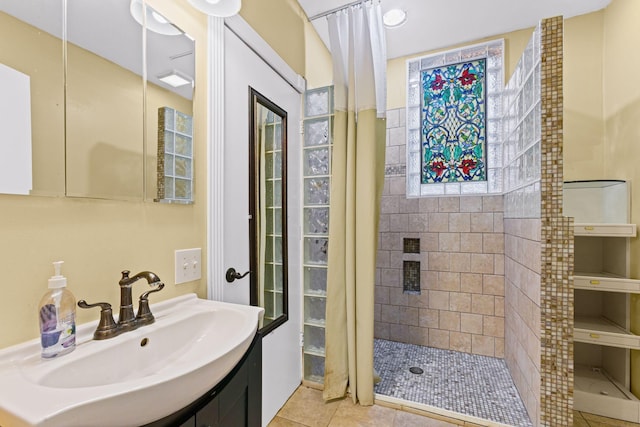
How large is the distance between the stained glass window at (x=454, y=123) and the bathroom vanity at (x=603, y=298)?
2.30 feet

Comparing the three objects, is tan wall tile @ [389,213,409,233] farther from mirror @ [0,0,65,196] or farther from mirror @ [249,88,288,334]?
mirror @ [0,0,65,196]

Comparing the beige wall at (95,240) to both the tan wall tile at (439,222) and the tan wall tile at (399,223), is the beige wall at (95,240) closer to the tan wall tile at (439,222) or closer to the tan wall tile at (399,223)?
the tan wall tile at (399,223)

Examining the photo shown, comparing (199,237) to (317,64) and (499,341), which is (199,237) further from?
(499,341)

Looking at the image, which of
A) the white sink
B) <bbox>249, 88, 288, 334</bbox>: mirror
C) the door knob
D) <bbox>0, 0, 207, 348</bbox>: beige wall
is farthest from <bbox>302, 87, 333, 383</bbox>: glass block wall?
the white sink

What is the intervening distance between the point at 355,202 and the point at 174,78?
1100 mm

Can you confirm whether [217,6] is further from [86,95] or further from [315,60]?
[315,60]

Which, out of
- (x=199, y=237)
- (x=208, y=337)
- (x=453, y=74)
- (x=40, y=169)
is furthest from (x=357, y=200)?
(x=453, y=74)

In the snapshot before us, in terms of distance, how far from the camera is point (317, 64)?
2.29 meters

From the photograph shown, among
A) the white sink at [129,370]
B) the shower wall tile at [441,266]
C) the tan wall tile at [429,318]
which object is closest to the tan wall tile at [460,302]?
the shower wall tile at [441,266]

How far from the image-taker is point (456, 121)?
2443mm

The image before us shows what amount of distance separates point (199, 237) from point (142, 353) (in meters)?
0.47

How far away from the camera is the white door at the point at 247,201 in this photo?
1319 millimetres

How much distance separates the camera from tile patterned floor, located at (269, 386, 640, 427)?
1.56 m

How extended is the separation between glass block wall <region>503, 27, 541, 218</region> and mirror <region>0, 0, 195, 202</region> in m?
1.70
